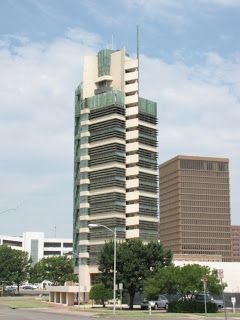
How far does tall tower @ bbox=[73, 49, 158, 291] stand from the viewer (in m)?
121

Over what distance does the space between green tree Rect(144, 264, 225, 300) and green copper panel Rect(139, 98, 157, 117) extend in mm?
71166

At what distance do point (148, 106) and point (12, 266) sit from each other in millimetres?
52269

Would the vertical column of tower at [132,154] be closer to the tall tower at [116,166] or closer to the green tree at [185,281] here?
the tall tower at [116,166]

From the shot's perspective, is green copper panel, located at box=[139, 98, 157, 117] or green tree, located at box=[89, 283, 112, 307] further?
green copper panel, located at box=[139, 98, 157, 117]

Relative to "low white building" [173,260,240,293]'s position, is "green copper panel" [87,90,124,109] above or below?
above

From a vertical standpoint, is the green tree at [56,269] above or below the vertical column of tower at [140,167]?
below

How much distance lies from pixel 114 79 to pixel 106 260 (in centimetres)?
6086

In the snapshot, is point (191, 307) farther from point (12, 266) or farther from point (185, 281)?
point (12, 266)

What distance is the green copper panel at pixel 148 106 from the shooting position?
126631mm

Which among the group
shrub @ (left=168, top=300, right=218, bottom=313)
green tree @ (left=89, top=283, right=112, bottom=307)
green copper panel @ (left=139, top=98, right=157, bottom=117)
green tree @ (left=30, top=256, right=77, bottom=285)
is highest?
green copper panel @ (left=139, top=98, right=157, bottom=117)

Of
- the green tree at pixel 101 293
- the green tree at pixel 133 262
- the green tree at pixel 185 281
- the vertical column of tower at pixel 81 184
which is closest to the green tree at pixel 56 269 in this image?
the vertical column of tower at pixel 81 184

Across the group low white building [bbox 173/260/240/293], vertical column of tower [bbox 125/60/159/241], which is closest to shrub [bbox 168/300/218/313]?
low white building [bbox 173/260/240/293]

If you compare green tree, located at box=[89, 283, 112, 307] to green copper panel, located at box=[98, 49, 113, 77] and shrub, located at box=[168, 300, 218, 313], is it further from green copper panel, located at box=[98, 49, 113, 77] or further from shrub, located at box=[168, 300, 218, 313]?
green copper panel, located at box=[98, 49, 113, 77]

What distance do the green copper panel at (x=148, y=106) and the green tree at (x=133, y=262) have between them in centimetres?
5325
